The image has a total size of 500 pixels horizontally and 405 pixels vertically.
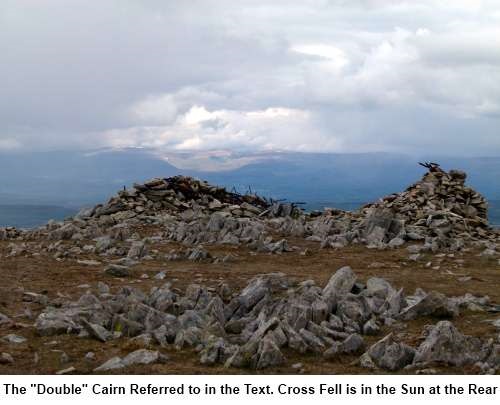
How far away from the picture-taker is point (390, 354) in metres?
10.2

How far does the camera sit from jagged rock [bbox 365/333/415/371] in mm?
10102

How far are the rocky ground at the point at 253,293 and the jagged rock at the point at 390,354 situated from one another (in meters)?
0.02

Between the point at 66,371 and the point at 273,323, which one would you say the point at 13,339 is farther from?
the point at 273,323

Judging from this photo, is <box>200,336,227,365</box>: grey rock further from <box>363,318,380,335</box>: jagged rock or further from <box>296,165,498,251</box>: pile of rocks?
<box>296,165,498,251</box>: pile of rocks

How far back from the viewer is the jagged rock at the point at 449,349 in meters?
10.2

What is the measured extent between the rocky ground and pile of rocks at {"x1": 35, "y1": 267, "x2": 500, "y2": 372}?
0.03 meters

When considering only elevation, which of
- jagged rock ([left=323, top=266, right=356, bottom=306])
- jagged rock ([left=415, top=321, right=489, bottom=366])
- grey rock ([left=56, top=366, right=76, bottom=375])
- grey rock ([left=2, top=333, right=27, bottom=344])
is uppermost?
jagged rock ([left=323, top=266, right=356, bottom=306])

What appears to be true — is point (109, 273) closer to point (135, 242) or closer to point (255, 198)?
point (135, 242)

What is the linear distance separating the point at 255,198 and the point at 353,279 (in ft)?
73.6

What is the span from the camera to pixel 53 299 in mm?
15289

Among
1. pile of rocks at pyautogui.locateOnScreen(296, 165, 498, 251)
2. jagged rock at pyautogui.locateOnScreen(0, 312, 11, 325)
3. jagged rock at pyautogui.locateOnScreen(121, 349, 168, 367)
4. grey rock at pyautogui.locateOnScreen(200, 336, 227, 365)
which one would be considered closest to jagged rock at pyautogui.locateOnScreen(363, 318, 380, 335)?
grey rock at pyautogui.locateOnScreen(200, 336, 227, 365)

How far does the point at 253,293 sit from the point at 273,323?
2.72m

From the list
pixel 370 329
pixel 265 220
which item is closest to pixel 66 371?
pixel 370 329

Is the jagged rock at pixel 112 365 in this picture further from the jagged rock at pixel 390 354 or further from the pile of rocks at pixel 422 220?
the pile of rocks at pixel 422 220
